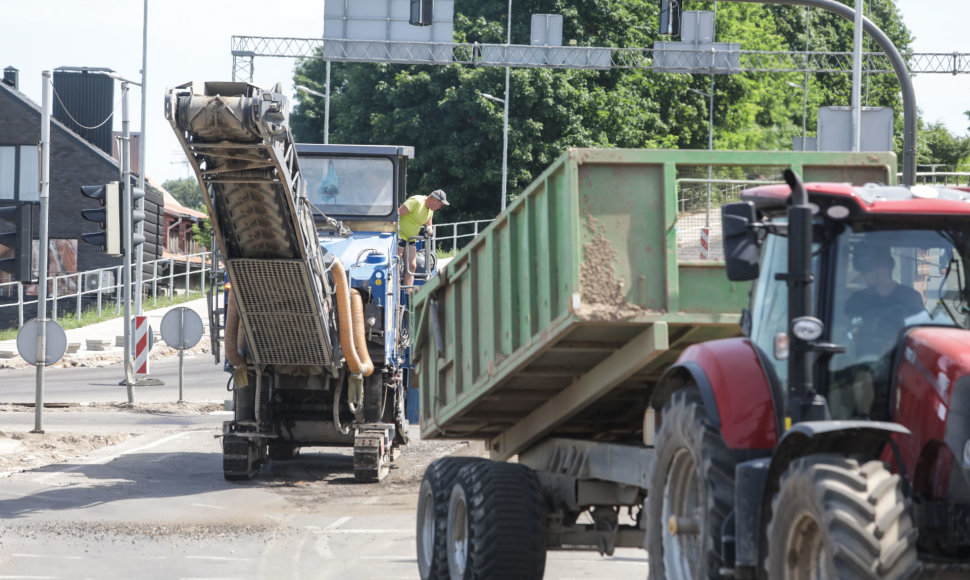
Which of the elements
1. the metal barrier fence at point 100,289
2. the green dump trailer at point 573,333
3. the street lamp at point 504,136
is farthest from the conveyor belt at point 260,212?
the street lamp at point 504,136

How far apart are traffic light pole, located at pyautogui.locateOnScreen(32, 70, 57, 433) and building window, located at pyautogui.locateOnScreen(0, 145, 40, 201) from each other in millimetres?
32246

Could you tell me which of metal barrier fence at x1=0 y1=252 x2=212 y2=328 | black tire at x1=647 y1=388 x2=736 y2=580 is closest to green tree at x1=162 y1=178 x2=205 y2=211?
metal barrier fence at x1=0 y1=252 x2=212 y2=328

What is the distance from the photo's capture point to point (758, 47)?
57.6 metres

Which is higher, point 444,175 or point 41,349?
point 444,175

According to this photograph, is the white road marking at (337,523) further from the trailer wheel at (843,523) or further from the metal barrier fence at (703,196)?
the trailer wheel at (843,523)

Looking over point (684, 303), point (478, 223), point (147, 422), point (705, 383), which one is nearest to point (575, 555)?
point (684, 303)

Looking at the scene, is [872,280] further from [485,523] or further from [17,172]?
[17,172]

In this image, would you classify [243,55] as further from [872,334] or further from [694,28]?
[872,334]

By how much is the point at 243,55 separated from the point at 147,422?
2135 centimetres

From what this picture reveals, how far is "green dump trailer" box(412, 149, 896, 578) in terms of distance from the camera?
7.14 metres

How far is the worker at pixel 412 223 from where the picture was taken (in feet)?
54.3

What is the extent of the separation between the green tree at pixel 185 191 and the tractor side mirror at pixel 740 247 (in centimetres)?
14180

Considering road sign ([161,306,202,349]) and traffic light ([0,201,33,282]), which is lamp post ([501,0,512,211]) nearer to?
road sign ([161,306,202,349])

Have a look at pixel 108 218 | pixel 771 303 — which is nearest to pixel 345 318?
pixel 108 218
